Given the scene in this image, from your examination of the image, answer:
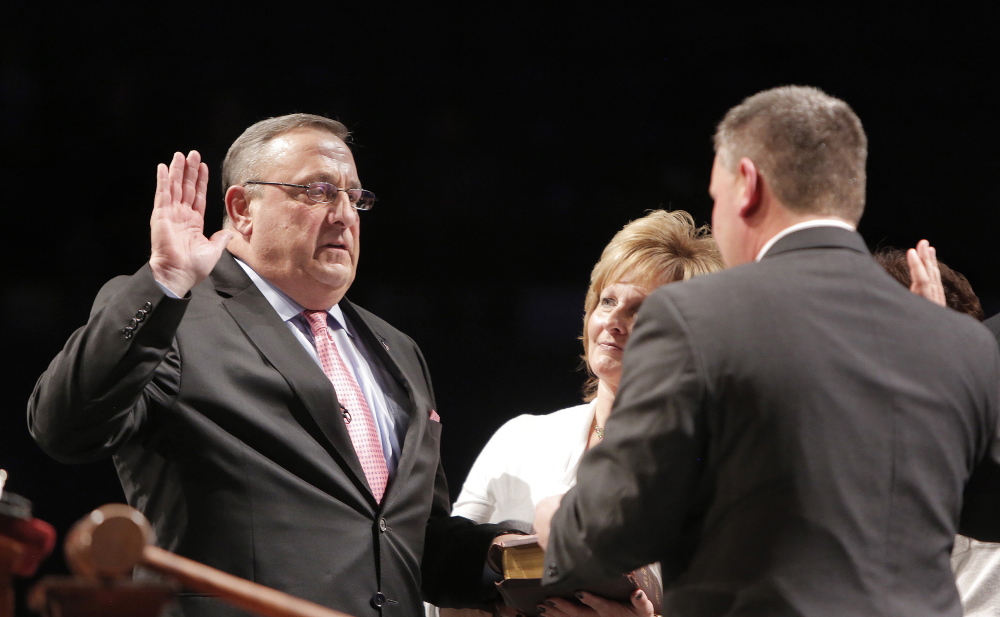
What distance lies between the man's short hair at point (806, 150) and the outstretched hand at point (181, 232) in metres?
1.06

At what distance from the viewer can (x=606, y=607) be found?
6.69ft

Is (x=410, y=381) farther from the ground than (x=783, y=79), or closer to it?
closer to it

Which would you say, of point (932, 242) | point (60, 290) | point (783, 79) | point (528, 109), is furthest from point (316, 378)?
point (932, 242)

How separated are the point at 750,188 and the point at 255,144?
1.46m

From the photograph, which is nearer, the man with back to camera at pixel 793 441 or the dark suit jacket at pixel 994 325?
the man with back to camera at pixel 793 441

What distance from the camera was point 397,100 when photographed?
4.54m

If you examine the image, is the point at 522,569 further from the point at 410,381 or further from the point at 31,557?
the point at 31,557

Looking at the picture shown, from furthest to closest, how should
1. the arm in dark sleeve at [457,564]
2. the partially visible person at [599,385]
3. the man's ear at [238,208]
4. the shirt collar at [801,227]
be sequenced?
A: the partially visible person at [599,385], the man's ear at [238,208], the arm in dark sleeve at [457,564], the shirt collar at [801,227]

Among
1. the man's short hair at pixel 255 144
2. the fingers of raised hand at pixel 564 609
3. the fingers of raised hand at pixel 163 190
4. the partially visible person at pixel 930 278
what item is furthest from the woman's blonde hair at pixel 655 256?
the fingers of raised hand at pixel 163 190

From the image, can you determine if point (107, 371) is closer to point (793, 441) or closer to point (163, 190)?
point (163, 190)

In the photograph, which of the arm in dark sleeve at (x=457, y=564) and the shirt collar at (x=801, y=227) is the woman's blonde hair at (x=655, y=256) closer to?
the arm in dark sleeve at (x=457, y=564)

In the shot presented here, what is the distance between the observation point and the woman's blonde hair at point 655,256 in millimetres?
2836

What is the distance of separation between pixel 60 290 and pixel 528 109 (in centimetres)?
223

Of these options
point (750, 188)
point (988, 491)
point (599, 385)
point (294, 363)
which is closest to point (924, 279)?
point (988, 491)
